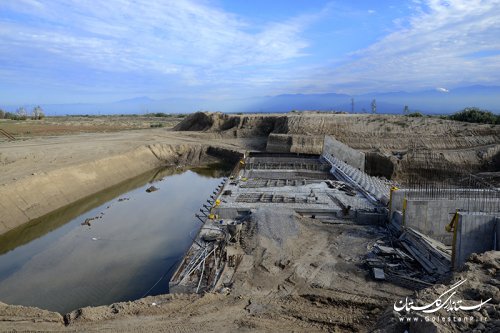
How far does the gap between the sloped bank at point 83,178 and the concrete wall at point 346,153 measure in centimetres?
899

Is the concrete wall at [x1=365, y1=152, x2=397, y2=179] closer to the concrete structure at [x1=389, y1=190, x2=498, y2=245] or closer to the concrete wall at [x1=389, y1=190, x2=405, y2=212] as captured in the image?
the concrete wall at [x1=389, y1=190, x2=405, y2=212]

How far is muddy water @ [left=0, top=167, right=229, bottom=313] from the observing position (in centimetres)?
961

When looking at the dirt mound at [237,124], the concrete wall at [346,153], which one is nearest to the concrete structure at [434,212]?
the concrete wall at [346,153]

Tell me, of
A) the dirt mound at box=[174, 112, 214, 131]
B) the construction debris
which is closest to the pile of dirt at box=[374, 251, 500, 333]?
the construction debris

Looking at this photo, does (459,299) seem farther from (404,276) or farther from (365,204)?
(365,204)

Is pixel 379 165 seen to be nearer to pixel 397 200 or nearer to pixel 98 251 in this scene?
pixel 397 200

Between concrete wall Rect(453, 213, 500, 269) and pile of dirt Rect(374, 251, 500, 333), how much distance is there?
5.85ft

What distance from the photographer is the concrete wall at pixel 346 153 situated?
2320 cm

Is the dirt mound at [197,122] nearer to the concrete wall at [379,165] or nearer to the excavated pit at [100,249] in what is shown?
the excavated pit at [100,249]

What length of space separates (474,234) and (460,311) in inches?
176

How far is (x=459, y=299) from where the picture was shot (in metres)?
5.10

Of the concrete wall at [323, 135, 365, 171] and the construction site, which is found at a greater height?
the concrete wall at [323, 135, 365, 171]

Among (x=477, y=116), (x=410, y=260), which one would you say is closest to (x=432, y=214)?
(x=410, y=260)

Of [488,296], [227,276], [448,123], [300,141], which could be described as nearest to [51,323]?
[227,276]
